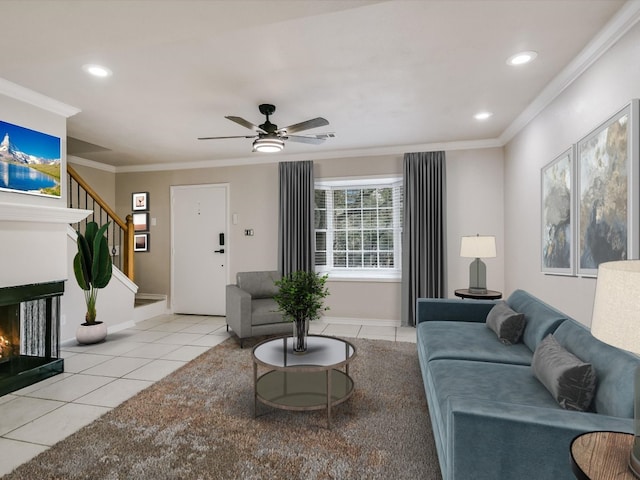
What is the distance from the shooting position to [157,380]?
3057 mm

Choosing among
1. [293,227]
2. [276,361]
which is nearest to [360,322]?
[293,227]

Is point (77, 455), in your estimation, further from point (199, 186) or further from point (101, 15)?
point (199, 186)

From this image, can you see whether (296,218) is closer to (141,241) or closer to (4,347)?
(141,241)

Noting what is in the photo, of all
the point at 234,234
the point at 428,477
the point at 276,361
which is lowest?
the point at 428,477

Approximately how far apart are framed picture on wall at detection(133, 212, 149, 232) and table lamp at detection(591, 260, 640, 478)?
245 inches

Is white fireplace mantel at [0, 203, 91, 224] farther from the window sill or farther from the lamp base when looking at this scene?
the lamp base

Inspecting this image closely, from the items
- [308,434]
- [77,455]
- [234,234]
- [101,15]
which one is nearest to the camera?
[101,15]

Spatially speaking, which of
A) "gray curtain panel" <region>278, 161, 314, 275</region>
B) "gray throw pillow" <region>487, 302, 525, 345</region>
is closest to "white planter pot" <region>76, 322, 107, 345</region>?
"gray curtain panel" <region>278, 161, 314, 275</region>

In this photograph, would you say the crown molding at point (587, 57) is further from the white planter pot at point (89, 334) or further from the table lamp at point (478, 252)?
the white planter pot at point (89, 334)

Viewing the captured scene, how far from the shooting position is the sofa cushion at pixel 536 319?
2262 millimetres

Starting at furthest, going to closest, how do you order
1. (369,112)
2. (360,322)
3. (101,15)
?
(360,322) < (369,112) < (101,15)

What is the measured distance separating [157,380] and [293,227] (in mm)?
2794

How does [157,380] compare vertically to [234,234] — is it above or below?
below

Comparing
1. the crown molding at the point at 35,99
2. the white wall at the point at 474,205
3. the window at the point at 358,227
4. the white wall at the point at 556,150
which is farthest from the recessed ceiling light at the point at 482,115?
the crown molding at the point at 35,99
